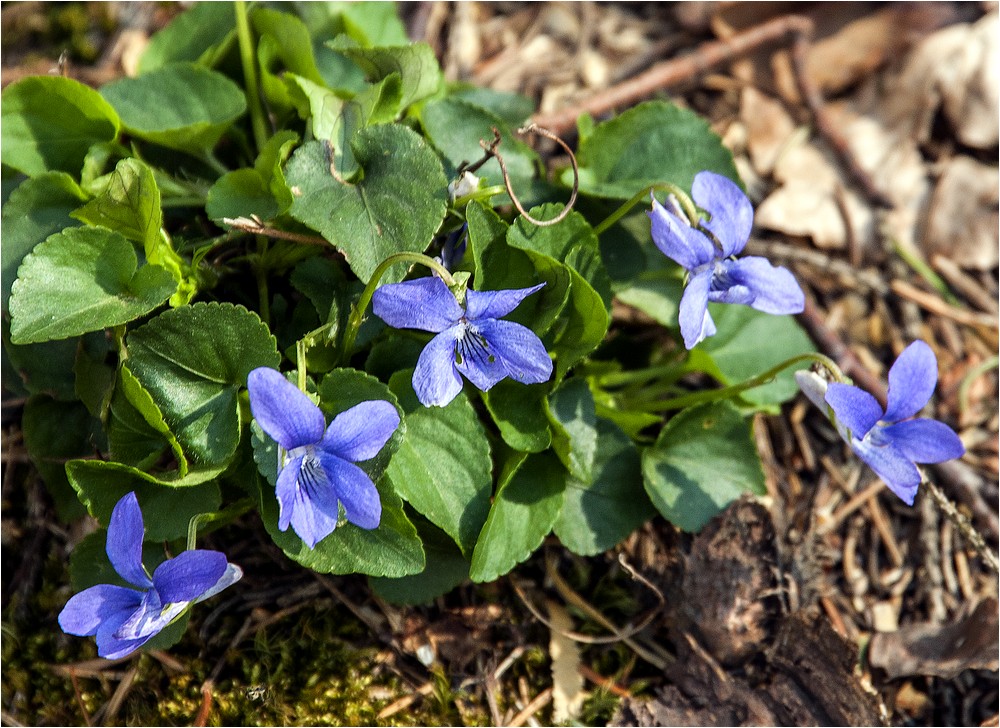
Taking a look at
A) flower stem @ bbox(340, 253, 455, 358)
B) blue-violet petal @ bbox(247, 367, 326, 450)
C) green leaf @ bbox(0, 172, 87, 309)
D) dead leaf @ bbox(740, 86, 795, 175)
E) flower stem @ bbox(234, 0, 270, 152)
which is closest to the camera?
blue-violet petal @ bbox(247, 367, 326, 450)

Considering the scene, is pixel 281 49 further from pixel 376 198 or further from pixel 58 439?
pixel 58 439

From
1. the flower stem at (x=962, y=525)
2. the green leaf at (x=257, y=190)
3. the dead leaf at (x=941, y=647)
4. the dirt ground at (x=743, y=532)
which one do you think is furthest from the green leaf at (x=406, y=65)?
the dead leaf at (x=941, y=647)

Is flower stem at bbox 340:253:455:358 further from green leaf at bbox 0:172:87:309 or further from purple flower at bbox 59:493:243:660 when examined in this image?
green leaf at bbox 0:172:87:309

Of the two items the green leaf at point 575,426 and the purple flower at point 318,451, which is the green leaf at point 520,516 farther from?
the purple flower at point 318,451

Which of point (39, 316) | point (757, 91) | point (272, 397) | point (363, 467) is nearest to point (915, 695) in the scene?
point (363, 467)

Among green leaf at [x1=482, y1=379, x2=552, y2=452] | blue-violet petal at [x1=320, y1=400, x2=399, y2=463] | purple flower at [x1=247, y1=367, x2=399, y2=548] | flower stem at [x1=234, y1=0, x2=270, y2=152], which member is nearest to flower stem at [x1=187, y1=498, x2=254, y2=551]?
purple flower at [x1=247, y1=367, x2=399, y2=548]

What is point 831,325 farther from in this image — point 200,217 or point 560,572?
point 200,217

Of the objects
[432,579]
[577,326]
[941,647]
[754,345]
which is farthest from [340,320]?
[941,647]
